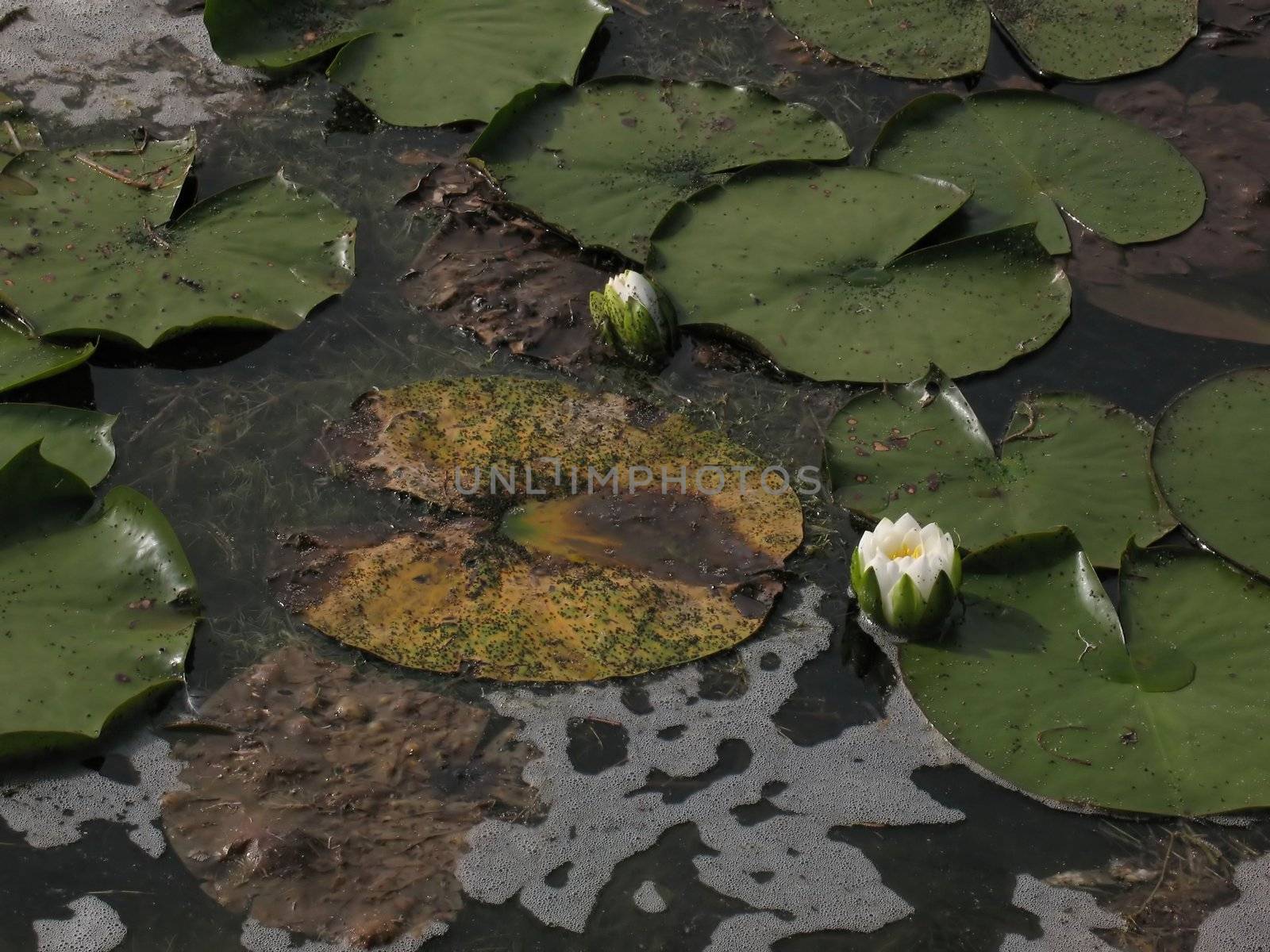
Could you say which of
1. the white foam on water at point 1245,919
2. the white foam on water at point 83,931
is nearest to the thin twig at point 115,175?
the white foam on water at point 83,931

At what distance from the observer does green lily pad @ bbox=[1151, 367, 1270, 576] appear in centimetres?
335

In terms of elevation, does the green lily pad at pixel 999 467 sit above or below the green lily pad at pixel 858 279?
below

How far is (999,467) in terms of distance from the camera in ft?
11.6

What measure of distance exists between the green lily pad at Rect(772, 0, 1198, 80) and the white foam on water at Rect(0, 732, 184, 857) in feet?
Answer: 10.6

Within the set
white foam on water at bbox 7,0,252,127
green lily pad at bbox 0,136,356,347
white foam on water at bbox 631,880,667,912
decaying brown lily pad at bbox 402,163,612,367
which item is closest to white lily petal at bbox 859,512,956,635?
white foam on water at bbox 631,880,667,912

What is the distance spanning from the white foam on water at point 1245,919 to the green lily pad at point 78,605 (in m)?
2.37

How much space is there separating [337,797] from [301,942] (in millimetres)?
332

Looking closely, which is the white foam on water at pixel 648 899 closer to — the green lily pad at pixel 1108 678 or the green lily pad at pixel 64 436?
the green lily pad at pixel 1108 678

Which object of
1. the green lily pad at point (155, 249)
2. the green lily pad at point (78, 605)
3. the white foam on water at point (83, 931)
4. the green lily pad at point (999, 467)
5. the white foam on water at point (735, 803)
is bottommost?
the white foam on water at point (83, 931)

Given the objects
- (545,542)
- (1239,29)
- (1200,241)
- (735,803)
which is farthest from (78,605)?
(1239,29)

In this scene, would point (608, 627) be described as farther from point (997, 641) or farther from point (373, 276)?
point (373, 276)

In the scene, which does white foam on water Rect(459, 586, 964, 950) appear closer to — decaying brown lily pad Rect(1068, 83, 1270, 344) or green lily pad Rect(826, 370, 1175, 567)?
green lily pad Rect(826, 370, 1175, 567)

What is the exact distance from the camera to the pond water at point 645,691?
2896 millimetres

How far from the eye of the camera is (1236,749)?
2998mm
